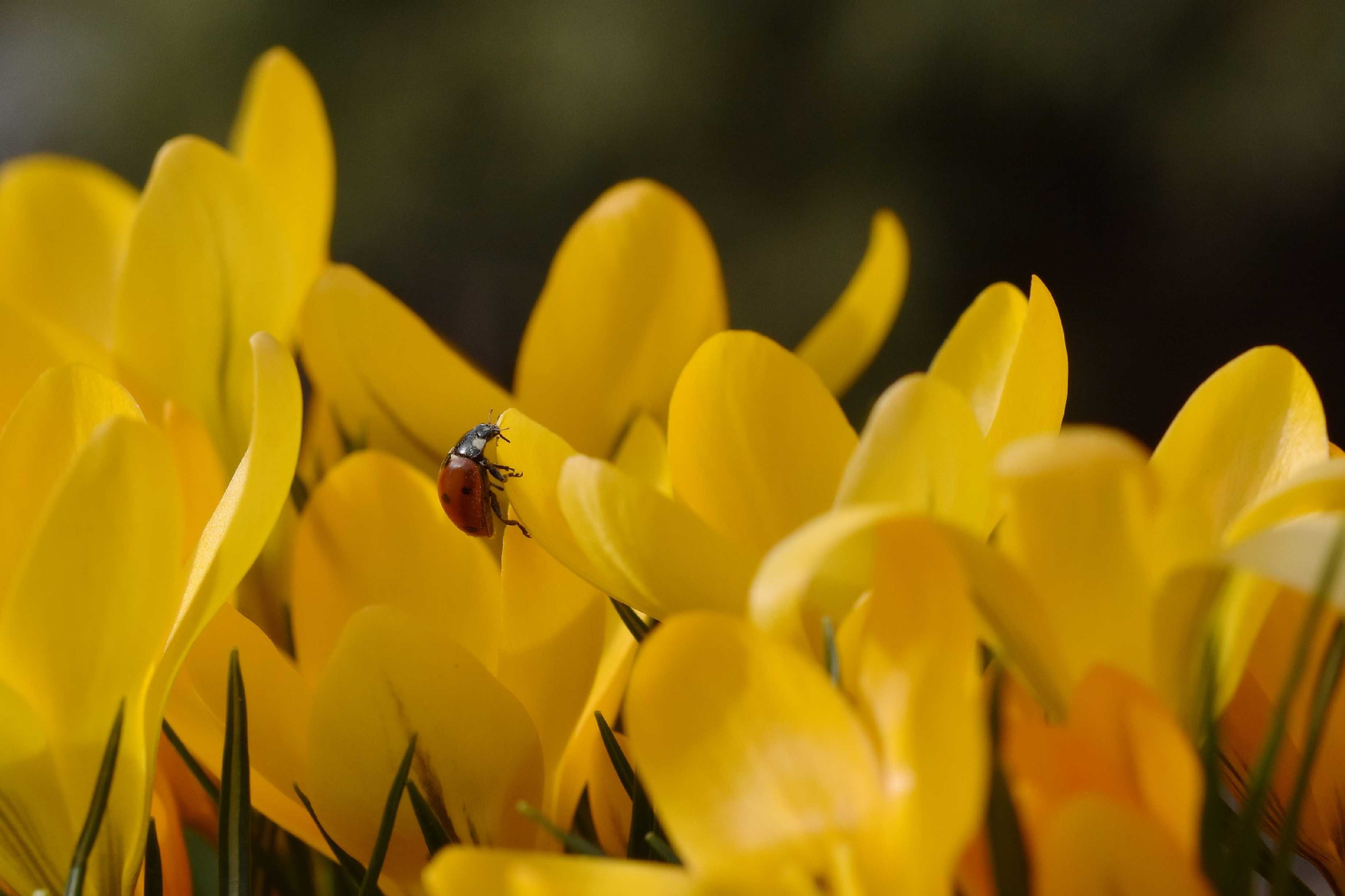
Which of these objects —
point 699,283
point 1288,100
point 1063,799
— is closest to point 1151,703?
point 1063,799

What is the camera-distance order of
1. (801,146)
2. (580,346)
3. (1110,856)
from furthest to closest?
(801,146)
(580,346)
(1110,856)

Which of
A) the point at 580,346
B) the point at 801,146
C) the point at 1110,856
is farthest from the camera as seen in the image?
the point at 801,146

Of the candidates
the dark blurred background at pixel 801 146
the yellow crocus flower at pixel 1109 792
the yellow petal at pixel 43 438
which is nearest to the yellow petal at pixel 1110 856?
the yellow crocus flower at pixel 1109 792

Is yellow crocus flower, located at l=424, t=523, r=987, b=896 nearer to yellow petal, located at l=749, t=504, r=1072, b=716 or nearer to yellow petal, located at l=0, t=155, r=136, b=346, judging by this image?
yellow petal, located at l=749, t=504, r=1072, b=716

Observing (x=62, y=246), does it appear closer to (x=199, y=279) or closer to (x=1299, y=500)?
(x=199, y=279)

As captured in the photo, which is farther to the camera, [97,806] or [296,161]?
[296,161]

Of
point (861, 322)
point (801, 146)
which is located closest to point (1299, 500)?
point (861, 322)
